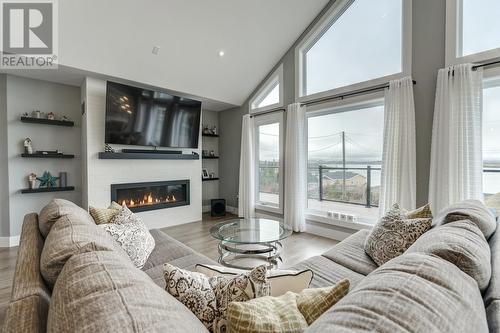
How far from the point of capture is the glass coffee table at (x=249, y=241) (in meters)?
2.34

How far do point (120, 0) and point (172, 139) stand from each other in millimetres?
2094

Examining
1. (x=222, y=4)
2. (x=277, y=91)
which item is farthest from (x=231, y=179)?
(x=222, y=4)

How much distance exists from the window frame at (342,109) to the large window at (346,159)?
15mm

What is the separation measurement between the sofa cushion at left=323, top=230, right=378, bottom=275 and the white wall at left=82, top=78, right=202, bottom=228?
320cm

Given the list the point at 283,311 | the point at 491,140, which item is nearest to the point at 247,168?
the point at 491,140

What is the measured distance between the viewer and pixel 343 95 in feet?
11.5

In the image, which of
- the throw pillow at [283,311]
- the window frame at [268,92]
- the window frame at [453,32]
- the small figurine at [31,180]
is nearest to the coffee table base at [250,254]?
the throw pillow at [283,311]

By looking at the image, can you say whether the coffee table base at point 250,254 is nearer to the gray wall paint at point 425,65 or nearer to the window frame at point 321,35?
the gray wall paint at point 425,65

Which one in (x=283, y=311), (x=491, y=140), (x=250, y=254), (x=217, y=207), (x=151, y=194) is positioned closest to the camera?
(x=283, y=311)

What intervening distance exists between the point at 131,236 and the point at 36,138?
3.06m

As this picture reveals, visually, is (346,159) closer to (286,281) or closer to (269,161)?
(269,161)

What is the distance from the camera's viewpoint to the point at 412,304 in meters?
0.52

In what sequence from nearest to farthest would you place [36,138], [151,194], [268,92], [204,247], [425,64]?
[425,64] < [204,247] < [36,138] < [151,194] < [268,92]

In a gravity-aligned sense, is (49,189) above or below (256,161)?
below
